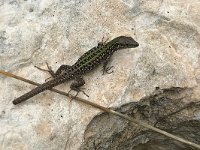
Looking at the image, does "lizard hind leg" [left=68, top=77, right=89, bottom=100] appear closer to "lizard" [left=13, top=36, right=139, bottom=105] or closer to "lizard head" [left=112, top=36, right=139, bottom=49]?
"lizard" [left=13, top=36, right=139, bottom=105]

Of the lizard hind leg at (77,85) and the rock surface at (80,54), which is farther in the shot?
the lizard hind leg at (77,85)

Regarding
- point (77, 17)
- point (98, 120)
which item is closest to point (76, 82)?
point (98, 120)

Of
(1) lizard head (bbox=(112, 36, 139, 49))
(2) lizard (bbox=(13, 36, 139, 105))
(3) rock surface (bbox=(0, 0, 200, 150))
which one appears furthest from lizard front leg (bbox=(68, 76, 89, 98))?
(1) lizard head (bbox=(112, 36, 139, 49))

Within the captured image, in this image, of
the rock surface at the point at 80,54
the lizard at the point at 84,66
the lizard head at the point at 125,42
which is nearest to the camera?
the rock surface at the point at 80,54

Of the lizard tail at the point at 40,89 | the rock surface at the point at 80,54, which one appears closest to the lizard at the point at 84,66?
the lizard tail at the point at 40,89

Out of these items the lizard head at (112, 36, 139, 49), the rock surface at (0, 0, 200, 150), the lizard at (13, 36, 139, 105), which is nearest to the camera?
the rock surface at (0, 0, 200, 150)

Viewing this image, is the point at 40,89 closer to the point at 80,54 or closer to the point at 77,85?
the point at 77,85

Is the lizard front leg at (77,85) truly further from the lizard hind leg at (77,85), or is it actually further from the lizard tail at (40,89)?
the lizard tail at (40,89)
